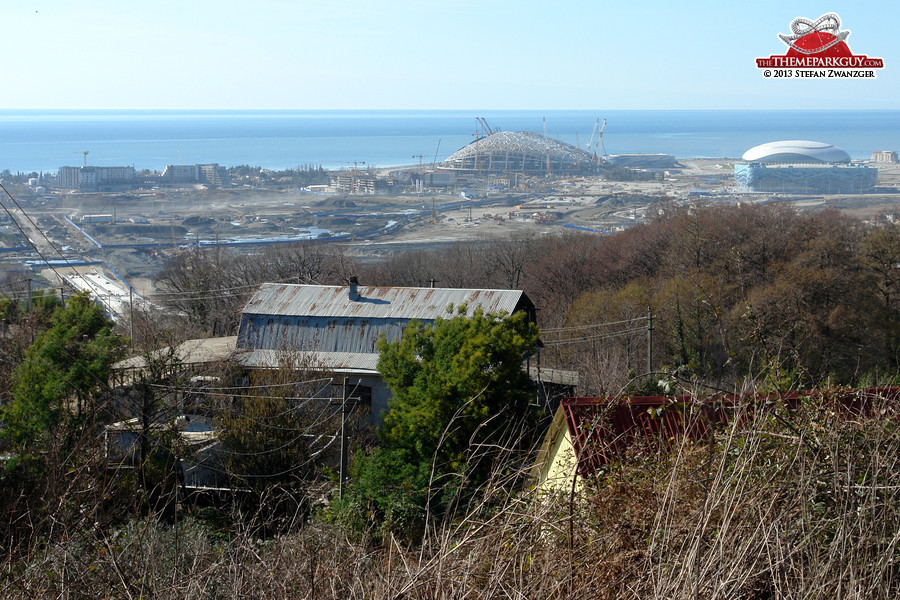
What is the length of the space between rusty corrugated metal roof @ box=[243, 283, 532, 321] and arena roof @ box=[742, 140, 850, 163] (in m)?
84.1

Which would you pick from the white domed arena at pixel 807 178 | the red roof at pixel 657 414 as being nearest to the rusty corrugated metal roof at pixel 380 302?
the red roof at pixel 657 414

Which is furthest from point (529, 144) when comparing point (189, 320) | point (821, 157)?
point (189, 320)

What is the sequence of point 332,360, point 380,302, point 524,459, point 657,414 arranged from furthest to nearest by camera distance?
point 380,302 < point 332,360 < point 657,414 < point 524,459

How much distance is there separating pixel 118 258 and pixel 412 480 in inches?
1670

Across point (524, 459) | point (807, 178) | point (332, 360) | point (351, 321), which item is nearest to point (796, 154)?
point (807, 178)

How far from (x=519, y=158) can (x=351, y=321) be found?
9761cm

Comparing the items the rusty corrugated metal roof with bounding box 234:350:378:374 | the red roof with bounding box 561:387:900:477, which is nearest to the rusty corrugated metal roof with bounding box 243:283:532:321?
the rusty corrugated metal roof with bounding box 234:350:378:374

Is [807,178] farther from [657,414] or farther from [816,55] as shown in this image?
[657,414]

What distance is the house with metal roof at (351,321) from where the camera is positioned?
43.4 ft

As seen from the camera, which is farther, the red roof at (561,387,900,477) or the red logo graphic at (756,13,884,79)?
the red logo graphic at (756,13,884,79)

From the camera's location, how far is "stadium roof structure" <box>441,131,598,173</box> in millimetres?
107000

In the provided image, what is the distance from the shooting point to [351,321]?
1377 cm

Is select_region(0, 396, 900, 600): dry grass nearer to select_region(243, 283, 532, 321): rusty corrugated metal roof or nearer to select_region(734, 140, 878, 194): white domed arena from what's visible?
select_region(243, 283, 532, 321): rusty corrugated metal roof

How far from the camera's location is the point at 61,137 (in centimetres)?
17575
